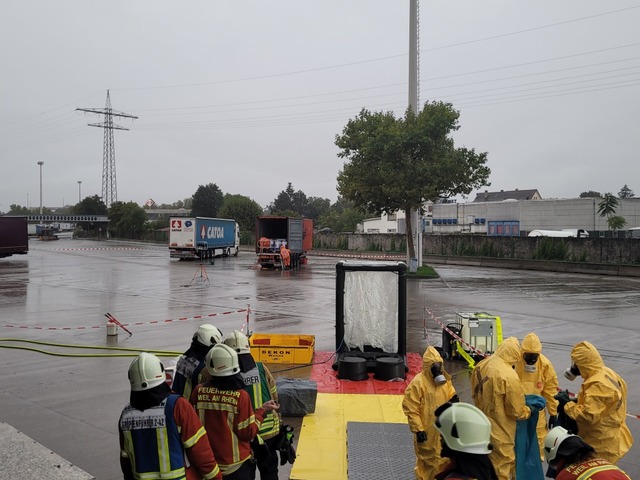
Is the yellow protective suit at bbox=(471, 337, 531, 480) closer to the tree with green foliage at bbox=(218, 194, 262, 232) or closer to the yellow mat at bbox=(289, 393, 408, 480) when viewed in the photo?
the yellow mat at bbox=(289, 393, 408, 480)

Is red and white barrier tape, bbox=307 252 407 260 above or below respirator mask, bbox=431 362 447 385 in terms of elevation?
below

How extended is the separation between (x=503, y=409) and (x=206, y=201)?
92.0m

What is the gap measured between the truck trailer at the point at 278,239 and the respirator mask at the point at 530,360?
28080mm

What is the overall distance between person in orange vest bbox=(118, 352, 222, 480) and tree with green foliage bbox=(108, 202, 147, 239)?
261ft

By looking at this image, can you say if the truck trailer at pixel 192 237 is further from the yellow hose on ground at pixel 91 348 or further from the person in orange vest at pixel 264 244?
the yellow hose on ground at pixel 91 348

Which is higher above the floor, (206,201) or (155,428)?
(206,201)

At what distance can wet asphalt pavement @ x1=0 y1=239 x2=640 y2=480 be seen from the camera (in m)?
7.69

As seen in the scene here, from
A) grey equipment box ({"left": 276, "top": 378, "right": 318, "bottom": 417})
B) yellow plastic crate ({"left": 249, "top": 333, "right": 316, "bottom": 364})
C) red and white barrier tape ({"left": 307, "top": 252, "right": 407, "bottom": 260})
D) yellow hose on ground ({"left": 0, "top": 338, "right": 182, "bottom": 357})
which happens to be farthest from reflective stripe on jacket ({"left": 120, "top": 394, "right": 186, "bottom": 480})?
red and white barrier tape ({"left": 307, "top": 252, "right": 407, "bottom": 260})

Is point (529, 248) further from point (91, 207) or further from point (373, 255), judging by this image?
point (91, 207)

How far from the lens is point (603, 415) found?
4.78 m

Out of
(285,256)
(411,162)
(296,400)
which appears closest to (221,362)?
(296,400)

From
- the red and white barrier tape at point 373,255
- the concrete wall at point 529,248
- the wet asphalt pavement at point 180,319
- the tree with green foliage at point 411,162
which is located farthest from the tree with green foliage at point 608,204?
the tree with green foliage at point 411,162

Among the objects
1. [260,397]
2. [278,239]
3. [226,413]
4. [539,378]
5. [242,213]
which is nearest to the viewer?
[226,413]

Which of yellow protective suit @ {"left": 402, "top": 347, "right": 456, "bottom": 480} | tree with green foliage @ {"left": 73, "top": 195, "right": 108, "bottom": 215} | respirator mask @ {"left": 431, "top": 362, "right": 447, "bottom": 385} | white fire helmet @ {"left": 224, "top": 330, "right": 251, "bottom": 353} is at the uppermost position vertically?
tree with green foliage @ {"left": 73, "top": 195, "right": 108, "bottom": 215}
